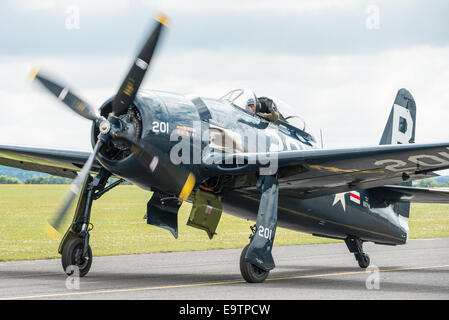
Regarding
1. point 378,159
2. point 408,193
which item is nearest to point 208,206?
point 378,159

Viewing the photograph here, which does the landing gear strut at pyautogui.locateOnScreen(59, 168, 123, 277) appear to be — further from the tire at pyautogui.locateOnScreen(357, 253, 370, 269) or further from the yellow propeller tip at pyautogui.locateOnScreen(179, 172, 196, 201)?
the tire at pyautogui.locateOnScreen(357, 253, 370, 269)

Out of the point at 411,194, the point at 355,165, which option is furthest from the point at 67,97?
the point at 411,194

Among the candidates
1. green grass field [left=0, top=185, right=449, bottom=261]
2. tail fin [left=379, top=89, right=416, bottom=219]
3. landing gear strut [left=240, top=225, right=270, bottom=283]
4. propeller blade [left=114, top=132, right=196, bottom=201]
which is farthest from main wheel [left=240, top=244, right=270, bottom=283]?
green grass field [left=0, top=185, right=449, bottom=261]

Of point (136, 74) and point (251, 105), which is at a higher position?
point (136, 74)

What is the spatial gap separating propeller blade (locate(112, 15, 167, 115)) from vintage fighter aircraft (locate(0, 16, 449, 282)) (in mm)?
16

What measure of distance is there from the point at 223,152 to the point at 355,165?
2430 mm

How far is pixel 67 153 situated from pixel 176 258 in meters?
5.57

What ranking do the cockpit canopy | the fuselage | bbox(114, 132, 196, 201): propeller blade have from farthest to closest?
the cockpit canopy, the fuselage, bbox(114, 132, 196, 201): propeller blade

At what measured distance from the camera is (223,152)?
11969mm

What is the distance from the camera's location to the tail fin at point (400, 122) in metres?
17.4

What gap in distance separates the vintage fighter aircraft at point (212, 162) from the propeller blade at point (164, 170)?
0.06 ft

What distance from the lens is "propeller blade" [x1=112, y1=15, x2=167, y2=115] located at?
10680 mm

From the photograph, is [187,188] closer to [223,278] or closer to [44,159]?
[223,278]

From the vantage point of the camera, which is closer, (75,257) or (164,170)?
(164,170)
